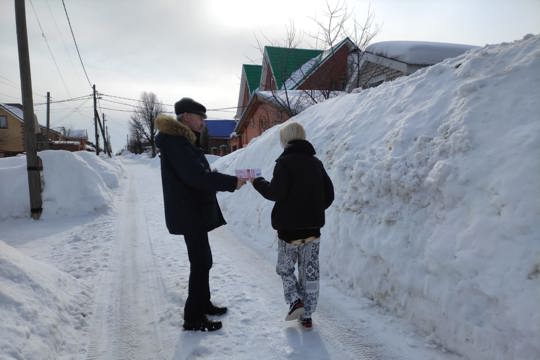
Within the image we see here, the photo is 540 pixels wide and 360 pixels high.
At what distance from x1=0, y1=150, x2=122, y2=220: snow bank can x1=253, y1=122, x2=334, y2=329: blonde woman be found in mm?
7973

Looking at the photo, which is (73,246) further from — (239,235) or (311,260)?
(311,260)

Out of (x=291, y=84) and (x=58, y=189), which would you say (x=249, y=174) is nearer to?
(x=58, y=189)

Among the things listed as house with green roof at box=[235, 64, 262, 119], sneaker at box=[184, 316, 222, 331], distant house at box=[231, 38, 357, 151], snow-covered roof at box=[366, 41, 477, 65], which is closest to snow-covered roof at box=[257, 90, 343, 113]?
distant house at box=[231, 38, 357, 151]

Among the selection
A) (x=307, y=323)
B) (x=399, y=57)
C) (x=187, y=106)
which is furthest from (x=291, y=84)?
(x=307, y=323)

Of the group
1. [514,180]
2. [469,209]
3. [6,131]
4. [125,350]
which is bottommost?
[125,350]

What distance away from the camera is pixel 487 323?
2.66m

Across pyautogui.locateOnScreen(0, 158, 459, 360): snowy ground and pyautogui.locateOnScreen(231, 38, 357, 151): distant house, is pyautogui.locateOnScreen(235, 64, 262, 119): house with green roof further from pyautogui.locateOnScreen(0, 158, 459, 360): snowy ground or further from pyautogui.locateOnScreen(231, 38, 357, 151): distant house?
pyautogui.locateOnScreen(0, 158, 459, 360): snowy ground

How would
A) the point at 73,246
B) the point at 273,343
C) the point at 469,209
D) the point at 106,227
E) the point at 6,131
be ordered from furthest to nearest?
the point at 6,131 < the point at 106,227 < the point at 73,246 < the point at 469,209 < the point at 273,343

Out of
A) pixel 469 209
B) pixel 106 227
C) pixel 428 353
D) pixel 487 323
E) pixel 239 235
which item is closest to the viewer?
pixel 487 323

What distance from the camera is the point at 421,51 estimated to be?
11.0 meters

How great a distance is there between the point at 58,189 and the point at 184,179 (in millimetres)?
8455

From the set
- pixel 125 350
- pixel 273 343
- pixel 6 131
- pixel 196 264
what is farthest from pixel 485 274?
pixel 6 131

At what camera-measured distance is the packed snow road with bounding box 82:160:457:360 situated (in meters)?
3.00

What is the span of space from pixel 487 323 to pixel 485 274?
379mm
